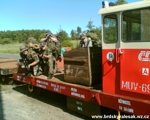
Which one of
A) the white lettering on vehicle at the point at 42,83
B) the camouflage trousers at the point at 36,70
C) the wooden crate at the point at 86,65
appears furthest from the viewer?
the camouflage trousers at the point at 36,70

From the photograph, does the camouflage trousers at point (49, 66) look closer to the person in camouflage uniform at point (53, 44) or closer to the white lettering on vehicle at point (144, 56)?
the person in camouflage uniform at point (53, 44)

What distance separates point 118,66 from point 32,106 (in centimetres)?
346

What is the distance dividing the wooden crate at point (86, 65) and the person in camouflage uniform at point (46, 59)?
4.55 ft

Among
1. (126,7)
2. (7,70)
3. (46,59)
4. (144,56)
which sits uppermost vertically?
(126,7)

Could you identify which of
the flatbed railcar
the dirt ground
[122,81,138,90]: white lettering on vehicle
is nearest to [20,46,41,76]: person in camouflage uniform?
the dirt ground

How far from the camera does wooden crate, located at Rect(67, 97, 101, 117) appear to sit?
16.4 ft

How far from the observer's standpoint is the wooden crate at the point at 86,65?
497 cm

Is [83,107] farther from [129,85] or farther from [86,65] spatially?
[129,85]

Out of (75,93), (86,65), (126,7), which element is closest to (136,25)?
(126,7)

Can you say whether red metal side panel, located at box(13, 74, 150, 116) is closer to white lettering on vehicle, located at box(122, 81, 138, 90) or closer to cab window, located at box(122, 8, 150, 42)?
white lettering on vehicle, located at box(122, 81, 138, 90)

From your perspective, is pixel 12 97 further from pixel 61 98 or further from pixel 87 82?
pixel 87 82

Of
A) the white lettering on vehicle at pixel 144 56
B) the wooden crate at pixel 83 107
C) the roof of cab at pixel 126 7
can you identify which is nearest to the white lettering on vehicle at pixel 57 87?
the wooden crate at pixel 83 107

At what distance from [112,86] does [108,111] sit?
1.06 m

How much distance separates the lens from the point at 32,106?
6.55m
